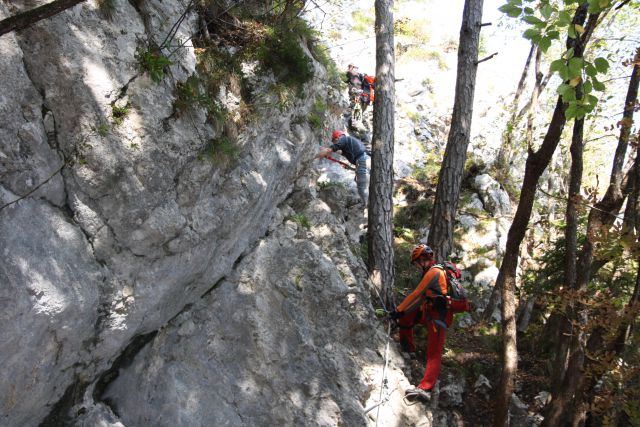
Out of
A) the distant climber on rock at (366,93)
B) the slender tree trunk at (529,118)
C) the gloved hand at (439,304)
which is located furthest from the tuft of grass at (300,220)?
the distant climber on rock at (366,93)

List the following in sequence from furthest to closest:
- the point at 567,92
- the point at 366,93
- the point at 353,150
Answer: the point at 366,93, the point at 353,150, the point at 567,92

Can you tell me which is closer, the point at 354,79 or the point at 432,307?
the point at 432,307

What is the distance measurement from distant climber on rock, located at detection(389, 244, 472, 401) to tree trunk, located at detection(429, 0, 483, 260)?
38.8 inches

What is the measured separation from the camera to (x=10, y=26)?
288cm

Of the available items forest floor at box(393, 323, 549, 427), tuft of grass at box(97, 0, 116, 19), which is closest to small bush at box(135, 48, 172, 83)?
tuft of grass at box(97, 0, 116, 19)

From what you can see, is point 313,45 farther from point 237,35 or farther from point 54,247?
point 54,247

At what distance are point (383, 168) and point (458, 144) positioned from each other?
1435 mm

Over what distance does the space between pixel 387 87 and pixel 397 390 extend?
17.0 feet

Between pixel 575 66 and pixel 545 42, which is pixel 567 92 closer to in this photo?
pixel 575 66

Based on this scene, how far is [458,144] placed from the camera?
827 centimetres

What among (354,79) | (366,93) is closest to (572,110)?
(366,93)

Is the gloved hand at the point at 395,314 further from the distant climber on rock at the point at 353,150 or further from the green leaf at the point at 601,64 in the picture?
the green leaf at the point at 601,64

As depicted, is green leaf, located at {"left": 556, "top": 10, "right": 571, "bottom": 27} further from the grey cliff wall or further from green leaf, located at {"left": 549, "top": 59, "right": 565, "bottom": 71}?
the grey cliff wall

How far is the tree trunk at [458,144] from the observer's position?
26.7 feet
